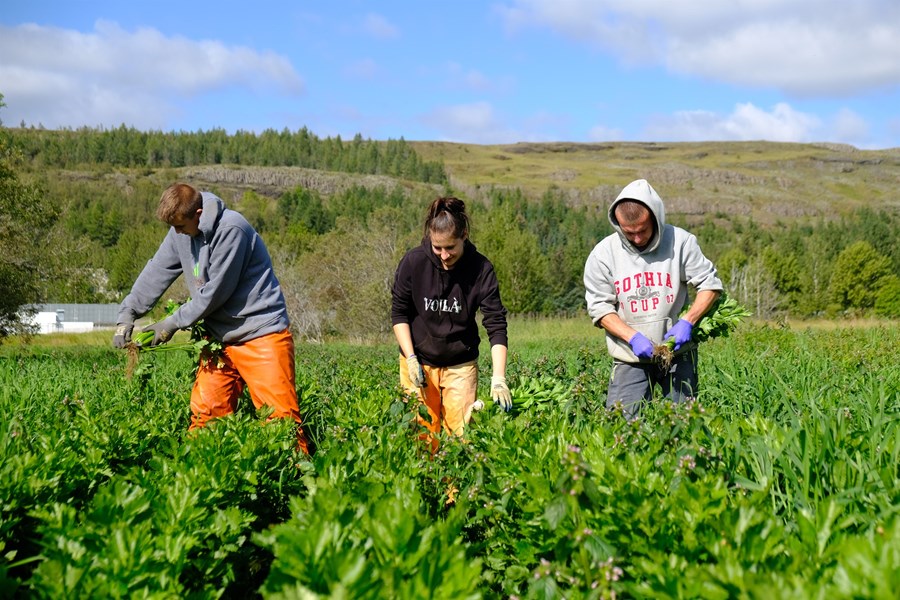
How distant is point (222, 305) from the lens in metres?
4.59

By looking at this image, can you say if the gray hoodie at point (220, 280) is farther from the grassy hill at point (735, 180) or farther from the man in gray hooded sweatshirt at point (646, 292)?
the grassy hill at point (735, 180)

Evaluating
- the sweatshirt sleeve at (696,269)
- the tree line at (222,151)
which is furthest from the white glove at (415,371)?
the tree line at (222,151)

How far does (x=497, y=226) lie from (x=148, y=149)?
407 ft

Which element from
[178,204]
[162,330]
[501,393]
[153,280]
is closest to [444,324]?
[501,393]

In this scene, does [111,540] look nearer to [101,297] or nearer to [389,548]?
[389,548]

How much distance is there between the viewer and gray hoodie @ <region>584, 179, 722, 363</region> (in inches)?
166

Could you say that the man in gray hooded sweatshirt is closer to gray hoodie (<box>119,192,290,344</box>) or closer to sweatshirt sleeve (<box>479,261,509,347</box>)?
sweatshirt sleeve (<box>479,261,509,347</box>)

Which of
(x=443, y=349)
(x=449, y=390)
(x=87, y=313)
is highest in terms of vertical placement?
(x=443, y=349)

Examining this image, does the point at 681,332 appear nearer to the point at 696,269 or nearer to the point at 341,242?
the point at 696,269

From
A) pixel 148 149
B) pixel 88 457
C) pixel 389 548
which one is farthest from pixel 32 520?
pixel 148 149

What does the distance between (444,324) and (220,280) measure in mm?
1391

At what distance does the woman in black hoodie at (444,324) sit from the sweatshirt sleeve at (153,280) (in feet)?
5.16

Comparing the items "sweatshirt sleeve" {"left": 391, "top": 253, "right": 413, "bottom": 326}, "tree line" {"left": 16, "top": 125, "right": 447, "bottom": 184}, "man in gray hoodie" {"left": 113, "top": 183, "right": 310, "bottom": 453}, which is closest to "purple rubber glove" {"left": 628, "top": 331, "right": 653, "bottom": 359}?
"sweatshirt sleeve" {"left": 391, "top": 253, "right": 413, "bottom": 326}

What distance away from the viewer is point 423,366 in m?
4.52
